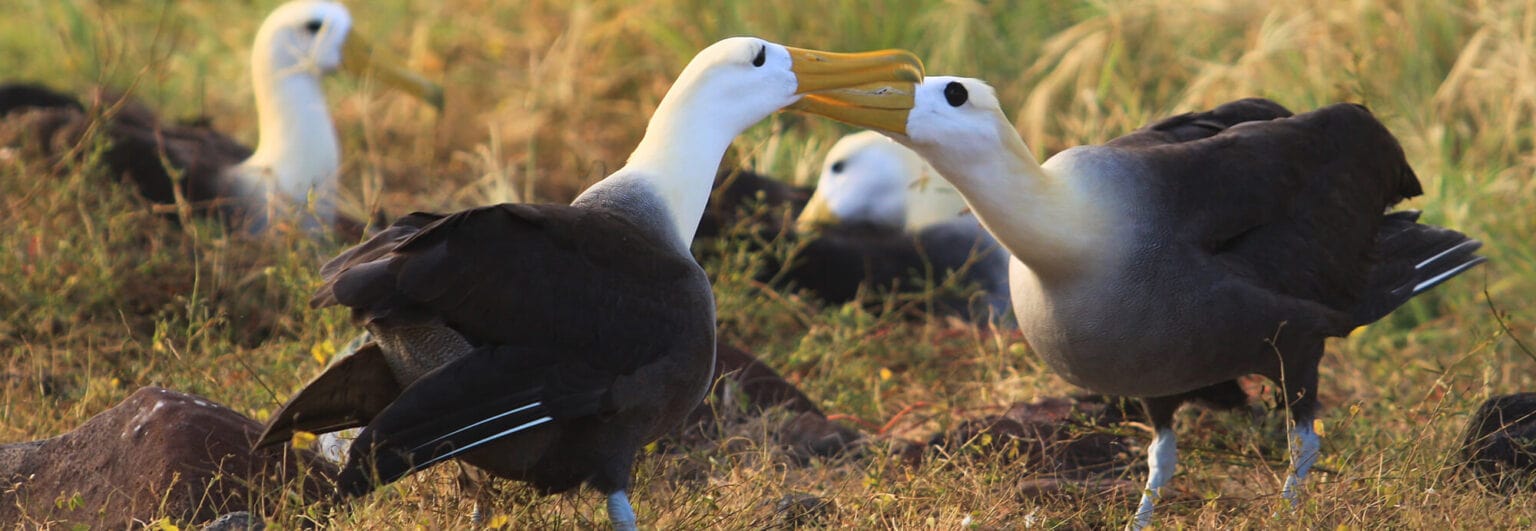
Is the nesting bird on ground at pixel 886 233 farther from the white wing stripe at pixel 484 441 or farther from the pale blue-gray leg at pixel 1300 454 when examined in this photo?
the white wing stripe at pixel 484 441

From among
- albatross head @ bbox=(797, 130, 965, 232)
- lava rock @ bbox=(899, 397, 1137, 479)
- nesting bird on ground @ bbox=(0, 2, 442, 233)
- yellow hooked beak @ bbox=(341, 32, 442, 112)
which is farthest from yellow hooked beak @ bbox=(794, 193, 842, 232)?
lava rock @ bbox=(899, 397, 1137, 479)

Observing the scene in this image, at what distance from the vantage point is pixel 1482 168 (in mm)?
6852

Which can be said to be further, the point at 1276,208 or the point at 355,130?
the point at 355,130

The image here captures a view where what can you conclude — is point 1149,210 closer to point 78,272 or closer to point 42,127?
point 78,272

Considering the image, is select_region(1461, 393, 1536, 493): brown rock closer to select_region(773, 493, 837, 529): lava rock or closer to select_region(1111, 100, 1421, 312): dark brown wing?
select_region(1111, 100, 1421, 312): dark brown wing

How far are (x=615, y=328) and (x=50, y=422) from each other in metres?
1.78

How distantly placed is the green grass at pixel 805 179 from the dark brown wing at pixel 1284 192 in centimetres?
35

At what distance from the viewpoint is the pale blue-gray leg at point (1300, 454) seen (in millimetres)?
3725

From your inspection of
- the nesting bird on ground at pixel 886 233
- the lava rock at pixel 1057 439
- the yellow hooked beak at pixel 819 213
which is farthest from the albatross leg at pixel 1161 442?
the yellow hooked beak at pixel 819 213

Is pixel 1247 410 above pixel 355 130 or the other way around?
above

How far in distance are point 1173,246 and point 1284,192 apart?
396 mm

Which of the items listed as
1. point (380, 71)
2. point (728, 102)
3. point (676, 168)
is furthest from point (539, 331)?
point (380, 71)

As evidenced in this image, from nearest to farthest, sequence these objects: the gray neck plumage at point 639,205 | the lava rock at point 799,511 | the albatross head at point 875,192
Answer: the gray neck plumage at point 639,205 → the lava rock at point 799,511 → the albatross head at point 875,192

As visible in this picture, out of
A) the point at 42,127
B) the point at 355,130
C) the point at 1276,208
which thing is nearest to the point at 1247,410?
the point at 1276,208
